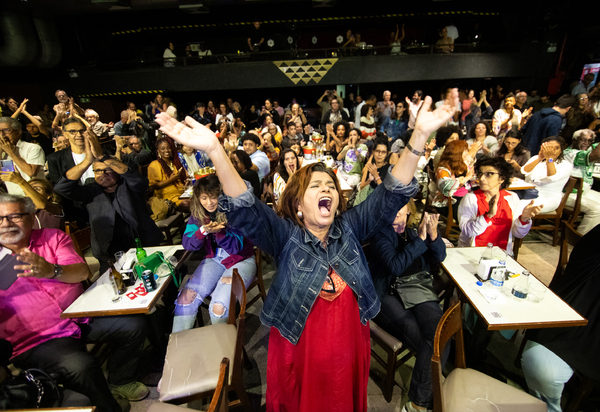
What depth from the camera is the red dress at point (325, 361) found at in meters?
1.35

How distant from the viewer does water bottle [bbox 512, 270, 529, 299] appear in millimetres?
1749

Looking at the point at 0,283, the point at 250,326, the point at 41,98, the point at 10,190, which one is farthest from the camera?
the point at 41,98

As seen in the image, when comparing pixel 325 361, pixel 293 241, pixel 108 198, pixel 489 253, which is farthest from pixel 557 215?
pixel 108 198

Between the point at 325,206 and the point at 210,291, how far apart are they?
5.13ft

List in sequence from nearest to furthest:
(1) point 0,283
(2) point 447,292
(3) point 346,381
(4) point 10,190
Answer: (3) point 346,381, (1) point 0,283, (2) point 447,292, (4) point 10,190

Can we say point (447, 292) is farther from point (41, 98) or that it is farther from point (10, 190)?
point (41, 98)

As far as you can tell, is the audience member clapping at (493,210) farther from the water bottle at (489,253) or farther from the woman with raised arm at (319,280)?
the woman with raised arm at (319,280)

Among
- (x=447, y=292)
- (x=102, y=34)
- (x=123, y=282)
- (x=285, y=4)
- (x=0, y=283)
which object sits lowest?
(x=447, y=292)

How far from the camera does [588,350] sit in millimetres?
1597

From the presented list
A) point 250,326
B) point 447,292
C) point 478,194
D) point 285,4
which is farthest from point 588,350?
point 285,4

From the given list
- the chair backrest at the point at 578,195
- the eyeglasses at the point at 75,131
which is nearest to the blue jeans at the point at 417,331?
the chair backrest at the point at 578,195

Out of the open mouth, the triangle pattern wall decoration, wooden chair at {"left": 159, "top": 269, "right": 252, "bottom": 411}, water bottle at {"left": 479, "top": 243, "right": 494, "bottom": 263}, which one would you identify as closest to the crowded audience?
the open mouth

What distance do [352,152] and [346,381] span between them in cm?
368

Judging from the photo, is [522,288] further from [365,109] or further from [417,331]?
[365,109]
